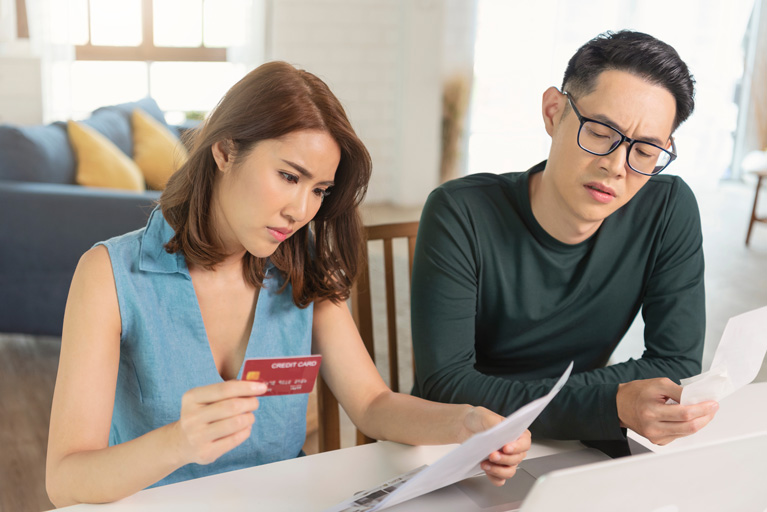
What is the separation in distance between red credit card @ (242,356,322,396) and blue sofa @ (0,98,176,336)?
2046 mm

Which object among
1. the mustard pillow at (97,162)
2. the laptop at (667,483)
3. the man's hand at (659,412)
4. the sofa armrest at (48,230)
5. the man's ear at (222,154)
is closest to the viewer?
the laptop at (667,483)

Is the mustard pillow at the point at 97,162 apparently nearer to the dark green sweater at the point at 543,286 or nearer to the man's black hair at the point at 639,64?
the dark green sweater at the point at 543,286

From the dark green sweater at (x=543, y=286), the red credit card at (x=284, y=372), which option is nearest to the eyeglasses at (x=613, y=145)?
the dark green sweater at (x=543, y=286)

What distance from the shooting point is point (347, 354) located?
1286mm

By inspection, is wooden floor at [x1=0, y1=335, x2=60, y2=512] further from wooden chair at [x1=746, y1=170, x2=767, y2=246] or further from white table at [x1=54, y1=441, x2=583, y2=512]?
wooden chair at [x1=746, y1=170, x2=767, y2=246]

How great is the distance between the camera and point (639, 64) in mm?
1262

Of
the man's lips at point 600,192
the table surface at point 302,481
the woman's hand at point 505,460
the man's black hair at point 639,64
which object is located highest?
the man's black hair at point 639,64

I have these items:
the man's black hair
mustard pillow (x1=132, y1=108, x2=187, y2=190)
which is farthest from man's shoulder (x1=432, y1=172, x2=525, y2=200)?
mustard pillow (x1=132, y1=108, x2=187, y2=190)

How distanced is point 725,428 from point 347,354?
0.63m

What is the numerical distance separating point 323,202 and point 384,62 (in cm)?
464

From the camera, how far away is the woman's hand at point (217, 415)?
0.81m

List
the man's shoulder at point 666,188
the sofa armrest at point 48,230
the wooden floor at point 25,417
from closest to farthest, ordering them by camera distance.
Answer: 1. the man's shoulder at point 666,188
2. the wooden floor at point 25,417
3. the sofa armrest at point 48,230

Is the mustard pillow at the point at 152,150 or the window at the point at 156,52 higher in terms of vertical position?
the window at the point at 156,52

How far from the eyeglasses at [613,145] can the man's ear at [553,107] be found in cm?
8
